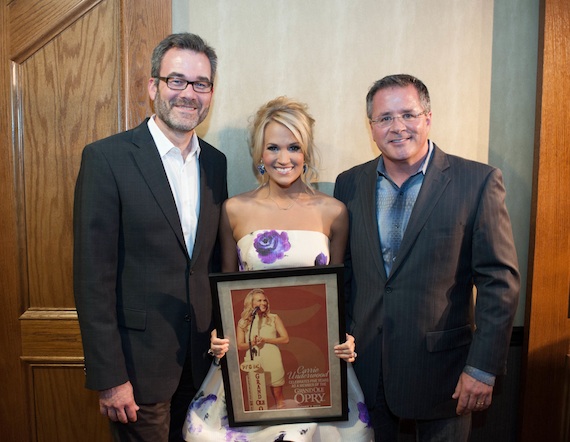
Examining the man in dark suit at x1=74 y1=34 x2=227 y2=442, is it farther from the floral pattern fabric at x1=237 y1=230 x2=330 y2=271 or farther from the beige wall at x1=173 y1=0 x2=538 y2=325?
the beige wall at x1=173 y1=0 x2=538 y2=325

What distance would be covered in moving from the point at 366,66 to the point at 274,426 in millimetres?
1763

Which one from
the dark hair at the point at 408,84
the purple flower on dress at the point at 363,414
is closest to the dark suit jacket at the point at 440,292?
the purple flower on dress at the point at 363,414

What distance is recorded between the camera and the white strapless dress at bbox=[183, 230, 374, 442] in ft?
5.82

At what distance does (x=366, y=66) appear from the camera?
8.27 feet

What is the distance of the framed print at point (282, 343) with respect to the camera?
168 centimetres

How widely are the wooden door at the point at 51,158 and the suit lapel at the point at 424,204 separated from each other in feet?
4.43

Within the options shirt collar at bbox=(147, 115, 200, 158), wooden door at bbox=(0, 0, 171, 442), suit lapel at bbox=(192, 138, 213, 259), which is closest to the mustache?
shirt collar at bbox=(147, 115, 200, 158)

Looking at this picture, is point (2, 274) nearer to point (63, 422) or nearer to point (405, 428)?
point (63, 422)

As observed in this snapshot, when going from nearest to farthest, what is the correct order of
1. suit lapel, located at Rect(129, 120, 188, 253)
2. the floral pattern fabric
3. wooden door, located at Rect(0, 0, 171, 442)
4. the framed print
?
the framed print
suit lapel, located at Rect(129, 120, 188, 253)
the floral pattern fabric
wooden door, located at Rect(0, 0, 171, 442)

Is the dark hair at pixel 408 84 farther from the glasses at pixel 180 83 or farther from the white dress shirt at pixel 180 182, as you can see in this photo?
the white dress shirt at pixel 180 182

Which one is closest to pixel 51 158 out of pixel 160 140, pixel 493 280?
pixel 160 140

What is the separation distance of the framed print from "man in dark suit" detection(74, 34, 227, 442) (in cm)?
24

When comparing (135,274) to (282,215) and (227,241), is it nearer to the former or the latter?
(227,241)

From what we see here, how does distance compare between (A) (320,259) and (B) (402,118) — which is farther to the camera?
(A) (320,259)
